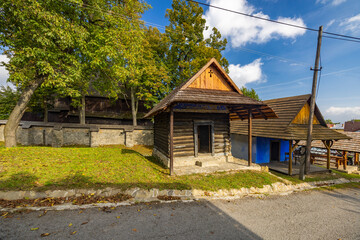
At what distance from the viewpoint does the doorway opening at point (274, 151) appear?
13531 millimetres

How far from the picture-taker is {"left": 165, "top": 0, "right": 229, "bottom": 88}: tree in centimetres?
1684

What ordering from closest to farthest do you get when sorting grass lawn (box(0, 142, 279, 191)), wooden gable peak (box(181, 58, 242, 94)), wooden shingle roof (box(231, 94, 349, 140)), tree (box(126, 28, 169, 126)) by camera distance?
grass lawn (box(0, 142, 279, 191)) → wooden gable peak (box(181, 58, 242, 94)) → wooden shingle roof (box(231, 94, 349, 140)) → tree (box(126, 28, 169, 126))

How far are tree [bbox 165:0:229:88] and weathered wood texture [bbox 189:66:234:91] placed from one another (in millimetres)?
7462

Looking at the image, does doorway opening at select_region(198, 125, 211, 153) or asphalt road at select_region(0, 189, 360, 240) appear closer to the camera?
asphalt road at select_region(0, 189, 360, 240)

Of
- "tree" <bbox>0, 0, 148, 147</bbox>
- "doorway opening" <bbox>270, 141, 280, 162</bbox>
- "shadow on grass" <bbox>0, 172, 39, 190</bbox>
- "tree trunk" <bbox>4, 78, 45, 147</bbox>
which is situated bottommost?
"doorway opening" <bbox>270, 141, 280, 162</bbox>

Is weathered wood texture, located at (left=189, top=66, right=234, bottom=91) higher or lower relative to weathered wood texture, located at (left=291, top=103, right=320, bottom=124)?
higher

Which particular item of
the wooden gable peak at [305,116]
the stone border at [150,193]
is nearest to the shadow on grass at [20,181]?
the stone border at [150,193]

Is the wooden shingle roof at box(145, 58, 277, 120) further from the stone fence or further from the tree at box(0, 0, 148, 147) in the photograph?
the stone fence

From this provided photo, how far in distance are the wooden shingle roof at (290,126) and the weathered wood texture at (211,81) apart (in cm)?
507

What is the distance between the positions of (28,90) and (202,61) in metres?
15.3

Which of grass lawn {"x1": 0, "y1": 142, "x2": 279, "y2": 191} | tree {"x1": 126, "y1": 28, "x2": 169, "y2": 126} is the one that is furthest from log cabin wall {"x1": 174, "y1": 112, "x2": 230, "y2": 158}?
tree {"x1": 126, "y1": 28, "x2": 169, "y2": 126}

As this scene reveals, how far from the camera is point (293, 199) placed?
6273 mm

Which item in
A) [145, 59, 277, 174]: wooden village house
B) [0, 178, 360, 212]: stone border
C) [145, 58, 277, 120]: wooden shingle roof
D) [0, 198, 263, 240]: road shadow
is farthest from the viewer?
[145, 59, 277, 174]: wooden village house

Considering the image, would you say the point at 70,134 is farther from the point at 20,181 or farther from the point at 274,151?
the point at 274,151
